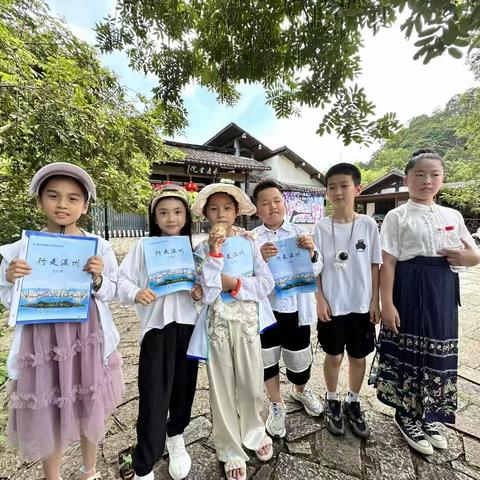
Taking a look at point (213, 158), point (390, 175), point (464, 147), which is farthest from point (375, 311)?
point (390, 175)

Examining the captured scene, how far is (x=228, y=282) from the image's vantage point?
1.77 metres

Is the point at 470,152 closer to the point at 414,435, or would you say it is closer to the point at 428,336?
the point at 428,336

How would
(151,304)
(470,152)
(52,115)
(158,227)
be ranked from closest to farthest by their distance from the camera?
(151,304)
(158,227)
(52,115)
(470,152)

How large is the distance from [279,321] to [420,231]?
4.00ft

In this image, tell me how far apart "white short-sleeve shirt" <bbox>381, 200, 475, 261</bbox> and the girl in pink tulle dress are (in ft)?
6.51

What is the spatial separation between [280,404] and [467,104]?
43.5 ft

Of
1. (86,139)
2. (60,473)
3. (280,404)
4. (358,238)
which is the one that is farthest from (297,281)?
(86,139)

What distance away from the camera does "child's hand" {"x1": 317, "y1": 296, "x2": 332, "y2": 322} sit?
2139 mm

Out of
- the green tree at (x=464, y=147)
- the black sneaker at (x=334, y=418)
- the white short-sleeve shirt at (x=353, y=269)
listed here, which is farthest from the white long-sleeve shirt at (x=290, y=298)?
the green tree at (x=464, y=147)

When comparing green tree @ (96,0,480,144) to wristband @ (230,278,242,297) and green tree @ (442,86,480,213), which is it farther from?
green tree @ (442,86,480,213)

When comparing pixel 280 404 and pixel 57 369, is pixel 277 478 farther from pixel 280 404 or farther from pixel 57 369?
pixel 57 369

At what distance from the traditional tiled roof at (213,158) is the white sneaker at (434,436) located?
1503cm

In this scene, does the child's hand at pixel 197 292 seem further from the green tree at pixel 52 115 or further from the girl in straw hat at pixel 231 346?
the green tree at pixel 52 115

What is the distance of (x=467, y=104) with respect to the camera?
410 inches
